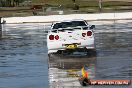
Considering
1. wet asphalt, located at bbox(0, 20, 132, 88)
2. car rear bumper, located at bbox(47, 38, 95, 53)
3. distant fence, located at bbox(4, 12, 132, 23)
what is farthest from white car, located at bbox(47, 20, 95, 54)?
distant fence, located at bbox(4, 12, 132, 23)

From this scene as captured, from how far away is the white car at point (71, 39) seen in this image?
20922mm

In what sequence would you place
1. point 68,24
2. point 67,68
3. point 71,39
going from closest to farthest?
1. point 67,68
2. point 71,39
3. point 68,24

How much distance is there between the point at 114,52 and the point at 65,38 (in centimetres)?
270

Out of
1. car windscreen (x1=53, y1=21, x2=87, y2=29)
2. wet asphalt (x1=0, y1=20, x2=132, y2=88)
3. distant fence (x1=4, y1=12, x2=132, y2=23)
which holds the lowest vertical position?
wet asphalt (x1=0, y1=20, x2=132, y2=88)

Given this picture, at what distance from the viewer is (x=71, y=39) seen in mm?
21000

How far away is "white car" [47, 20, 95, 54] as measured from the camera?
20922 mm

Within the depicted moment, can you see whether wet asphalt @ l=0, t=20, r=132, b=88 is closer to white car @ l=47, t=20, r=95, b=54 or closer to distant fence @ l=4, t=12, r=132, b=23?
white car @ l=47, t=20, r=95, b=54

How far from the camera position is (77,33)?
20.9 metres

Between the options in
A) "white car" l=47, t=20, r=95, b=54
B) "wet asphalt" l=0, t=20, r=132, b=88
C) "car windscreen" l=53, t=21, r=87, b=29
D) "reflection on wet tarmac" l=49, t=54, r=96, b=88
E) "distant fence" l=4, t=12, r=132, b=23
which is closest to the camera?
"reflection on wet tarmac" l=49, t=54, r=96, b=88

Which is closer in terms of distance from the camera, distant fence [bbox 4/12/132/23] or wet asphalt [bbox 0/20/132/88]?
wet asphalt [bbox 0/20/132/88]

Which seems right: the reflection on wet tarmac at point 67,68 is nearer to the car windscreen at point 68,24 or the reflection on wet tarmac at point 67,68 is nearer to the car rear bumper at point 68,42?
the car rear bumper at point 68,42

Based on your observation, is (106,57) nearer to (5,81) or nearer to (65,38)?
Answer: (65,38)

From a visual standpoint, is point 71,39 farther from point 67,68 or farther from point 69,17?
point 69,17

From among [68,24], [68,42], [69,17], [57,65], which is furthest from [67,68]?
[69,17]
